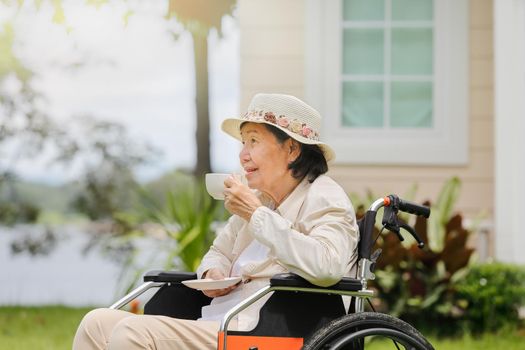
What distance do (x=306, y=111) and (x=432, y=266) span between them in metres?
2.91

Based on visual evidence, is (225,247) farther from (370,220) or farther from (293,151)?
(370,220)

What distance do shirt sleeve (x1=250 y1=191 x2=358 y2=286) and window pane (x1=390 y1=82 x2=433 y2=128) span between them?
359 centimetres

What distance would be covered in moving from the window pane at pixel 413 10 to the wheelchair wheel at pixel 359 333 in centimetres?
388

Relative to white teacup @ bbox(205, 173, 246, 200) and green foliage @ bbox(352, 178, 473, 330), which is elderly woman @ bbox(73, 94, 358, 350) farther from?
green foliage @ bbox(352, 178, 473, 330)

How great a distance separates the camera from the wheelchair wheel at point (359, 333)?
8.43ft

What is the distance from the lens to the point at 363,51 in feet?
20.6

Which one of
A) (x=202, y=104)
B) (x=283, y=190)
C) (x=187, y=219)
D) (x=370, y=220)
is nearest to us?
(x=370, y=220)

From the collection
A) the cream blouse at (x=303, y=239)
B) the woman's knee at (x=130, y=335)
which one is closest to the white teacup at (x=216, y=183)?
the cream blouse at (x=303, y=239)

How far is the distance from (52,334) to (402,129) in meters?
2.41

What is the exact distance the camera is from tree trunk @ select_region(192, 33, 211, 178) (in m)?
8.12

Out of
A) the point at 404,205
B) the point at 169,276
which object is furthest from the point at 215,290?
the point at 404,205

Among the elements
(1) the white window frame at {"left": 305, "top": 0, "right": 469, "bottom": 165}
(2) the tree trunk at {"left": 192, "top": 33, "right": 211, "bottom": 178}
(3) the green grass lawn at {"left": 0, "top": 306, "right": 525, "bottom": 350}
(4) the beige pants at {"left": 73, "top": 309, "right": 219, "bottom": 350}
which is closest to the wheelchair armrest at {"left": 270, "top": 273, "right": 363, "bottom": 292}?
(4) the beige pants at {"left": 73, "top": 309, "right": 219, "bottom": 350}

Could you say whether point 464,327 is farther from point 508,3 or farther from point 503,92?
point 508,3

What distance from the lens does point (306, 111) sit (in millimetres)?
2877
